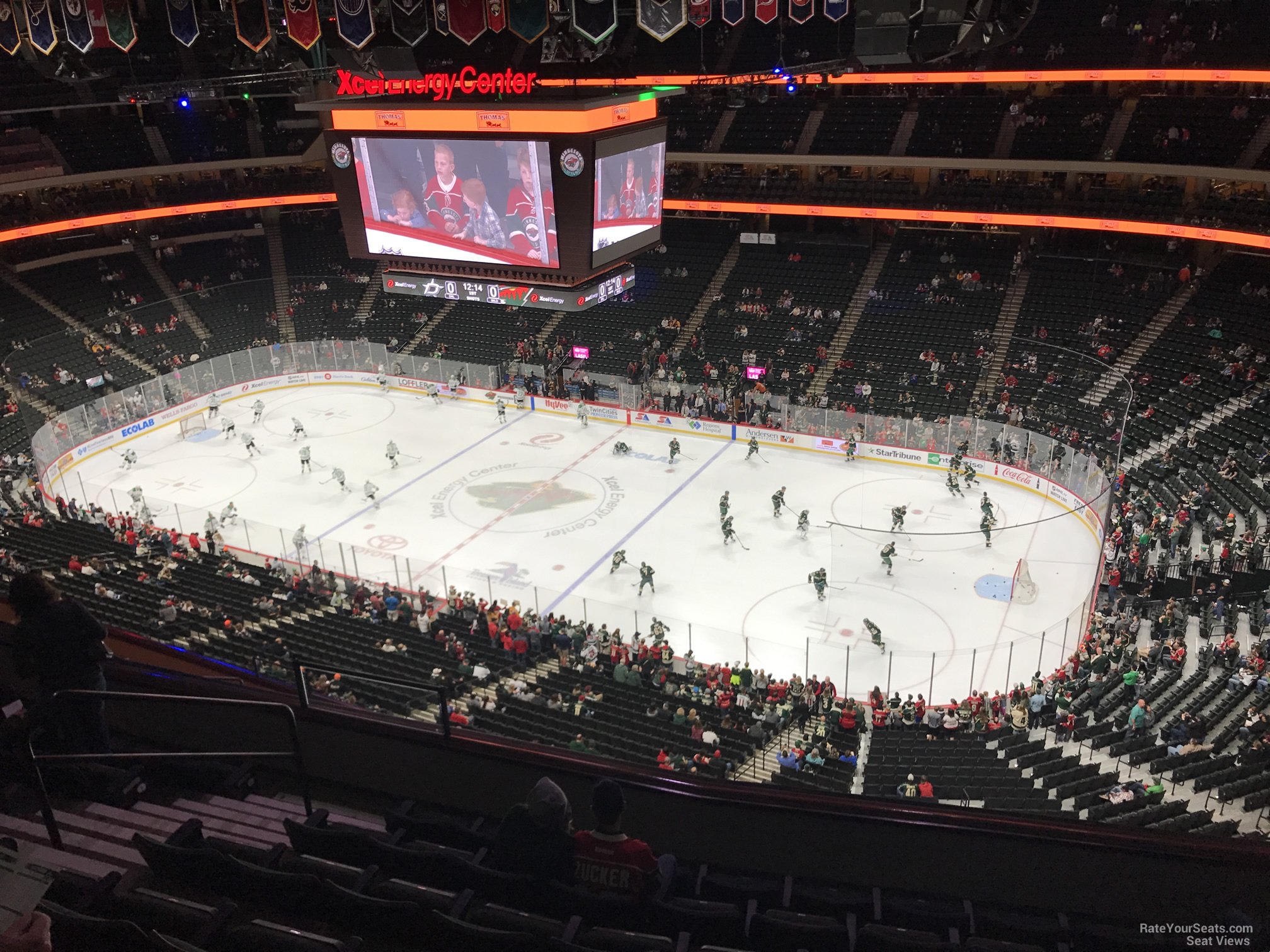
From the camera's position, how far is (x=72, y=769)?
6.19 metres

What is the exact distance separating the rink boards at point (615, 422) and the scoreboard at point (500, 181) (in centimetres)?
1303

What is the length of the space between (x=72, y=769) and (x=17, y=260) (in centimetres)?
4199

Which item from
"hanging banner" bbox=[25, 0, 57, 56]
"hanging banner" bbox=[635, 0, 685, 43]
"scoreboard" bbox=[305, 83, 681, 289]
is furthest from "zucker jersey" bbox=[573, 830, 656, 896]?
"hanging banner" bbox=[25, 0, 57, 56]

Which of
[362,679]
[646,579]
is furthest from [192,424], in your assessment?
[362,679]

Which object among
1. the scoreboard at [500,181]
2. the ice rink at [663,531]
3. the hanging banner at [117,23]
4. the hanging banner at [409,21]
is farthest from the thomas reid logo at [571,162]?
the ice rink at [663,531]

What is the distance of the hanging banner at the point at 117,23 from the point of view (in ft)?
63.1

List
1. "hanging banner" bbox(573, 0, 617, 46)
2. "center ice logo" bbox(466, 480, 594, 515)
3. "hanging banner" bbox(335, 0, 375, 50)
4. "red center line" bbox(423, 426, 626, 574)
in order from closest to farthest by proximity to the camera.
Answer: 1. "hanging banner" bbox(573, 0, 617, 46)
2. "hanging banner" bbox(335, 0, 375, 50)
3. "red center line" bbox(423, 426, 626, 574)
4. "center ice logo" bbox(466, 480, 594, 515)

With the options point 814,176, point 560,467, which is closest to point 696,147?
point 814,176

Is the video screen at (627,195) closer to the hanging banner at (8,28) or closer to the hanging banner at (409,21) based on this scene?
the hanging banner at (409,21)

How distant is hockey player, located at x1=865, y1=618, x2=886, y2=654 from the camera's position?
69.1 ft

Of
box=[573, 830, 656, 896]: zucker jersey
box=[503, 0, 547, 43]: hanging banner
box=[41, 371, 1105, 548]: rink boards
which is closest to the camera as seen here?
box=[573, 830, 656, 896]: zucker jersey

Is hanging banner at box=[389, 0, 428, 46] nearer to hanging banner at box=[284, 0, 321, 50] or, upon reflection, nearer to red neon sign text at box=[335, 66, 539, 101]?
red neon sign text at box=[335, 66, 539, 101]

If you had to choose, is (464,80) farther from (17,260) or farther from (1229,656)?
(17,260)

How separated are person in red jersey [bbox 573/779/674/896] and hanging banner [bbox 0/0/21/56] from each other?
22.1m
